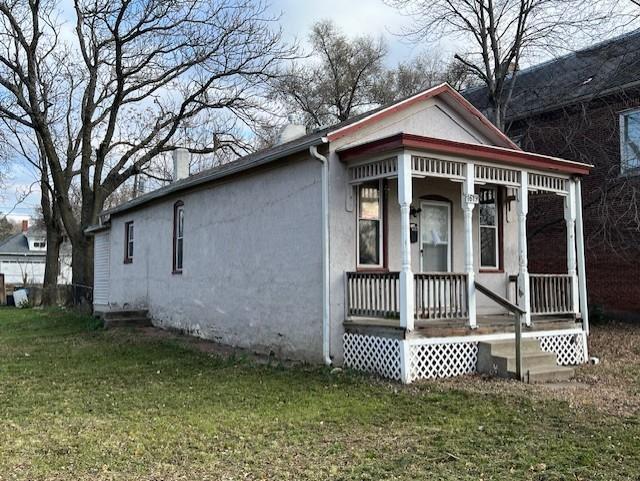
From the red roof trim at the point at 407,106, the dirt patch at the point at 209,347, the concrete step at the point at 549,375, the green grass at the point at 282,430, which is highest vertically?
the red roof trim at the point at 407,106

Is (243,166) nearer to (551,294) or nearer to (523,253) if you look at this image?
(523,253)

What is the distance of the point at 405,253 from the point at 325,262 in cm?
137

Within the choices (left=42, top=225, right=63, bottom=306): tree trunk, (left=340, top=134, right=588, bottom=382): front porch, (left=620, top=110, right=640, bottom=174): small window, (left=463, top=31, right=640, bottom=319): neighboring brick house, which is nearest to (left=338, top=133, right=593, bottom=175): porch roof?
(left=340, top=134, right=588, bottom=382): front porch

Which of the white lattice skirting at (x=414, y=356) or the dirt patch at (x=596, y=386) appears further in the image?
the white lattice skirting at (x=414, y=356)

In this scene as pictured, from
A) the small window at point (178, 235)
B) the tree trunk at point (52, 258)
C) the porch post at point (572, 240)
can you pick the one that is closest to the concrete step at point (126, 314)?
the small window at point (178, 235)

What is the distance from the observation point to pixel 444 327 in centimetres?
924

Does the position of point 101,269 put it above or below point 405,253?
above

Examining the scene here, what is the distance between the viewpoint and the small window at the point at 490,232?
40.6 ft

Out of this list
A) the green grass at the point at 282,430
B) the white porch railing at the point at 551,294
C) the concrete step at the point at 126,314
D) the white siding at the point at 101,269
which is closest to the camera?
A: the green grass at the point at 282,430

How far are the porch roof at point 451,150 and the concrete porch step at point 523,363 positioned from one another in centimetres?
294

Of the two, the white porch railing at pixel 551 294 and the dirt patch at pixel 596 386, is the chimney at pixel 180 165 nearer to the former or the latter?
the white porch railing at pixel 551 294

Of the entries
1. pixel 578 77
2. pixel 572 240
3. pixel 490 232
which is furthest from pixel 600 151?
pixel 572 240

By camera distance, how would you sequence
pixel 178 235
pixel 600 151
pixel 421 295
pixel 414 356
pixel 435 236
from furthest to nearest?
1. pixel 600 151
2. pixel 178 235
3. pixel 435 236
4. pixel 421 295
5. pixel 414 356

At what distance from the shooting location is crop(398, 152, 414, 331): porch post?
8.79 metres
